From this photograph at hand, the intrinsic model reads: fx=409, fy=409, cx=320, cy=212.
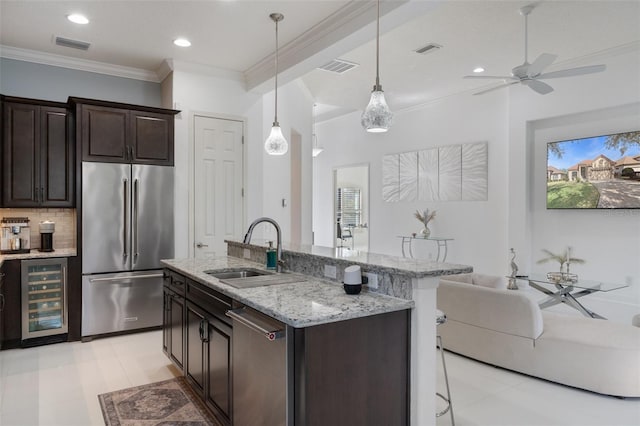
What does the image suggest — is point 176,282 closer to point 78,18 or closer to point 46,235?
point 46,235

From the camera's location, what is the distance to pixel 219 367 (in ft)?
7.96

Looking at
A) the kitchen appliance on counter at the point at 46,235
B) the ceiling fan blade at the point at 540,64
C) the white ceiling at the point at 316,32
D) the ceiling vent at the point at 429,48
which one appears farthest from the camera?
the ceiling vent at the point at 429,48

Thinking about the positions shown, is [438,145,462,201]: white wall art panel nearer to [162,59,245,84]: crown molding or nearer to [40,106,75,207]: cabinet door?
[162,59,245,84]: crown molding

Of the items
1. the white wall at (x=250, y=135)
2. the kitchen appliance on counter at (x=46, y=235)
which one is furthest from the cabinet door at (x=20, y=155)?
the white wall at (x=250, y=135)

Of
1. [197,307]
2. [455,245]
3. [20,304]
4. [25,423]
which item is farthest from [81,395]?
[455,245]

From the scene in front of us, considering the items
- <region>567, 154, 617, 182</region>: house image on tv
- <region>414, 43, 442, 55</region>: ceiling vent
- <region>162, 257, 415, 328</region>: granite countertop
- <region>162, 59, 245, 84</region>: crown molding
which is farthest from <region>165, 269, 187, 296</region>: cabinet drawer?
<region>567, 154, 617, 182</region>: house image on tv

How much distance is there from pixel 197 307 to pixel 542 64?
375cm

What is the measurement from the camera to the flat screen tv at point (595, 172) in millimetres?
4965

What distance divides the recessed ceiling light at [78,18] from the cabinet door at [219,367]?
3025 millimetres

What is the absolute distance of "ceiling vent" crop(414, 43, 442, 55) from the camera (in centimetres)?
468

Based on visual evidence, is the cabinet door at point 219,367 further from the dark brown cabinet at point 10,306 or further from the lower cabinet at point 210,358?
the dark brown cabinet at point 10,306

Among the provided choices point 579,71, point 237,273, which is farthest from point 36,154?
point 579,71

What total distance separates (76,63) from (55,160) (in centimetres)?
125

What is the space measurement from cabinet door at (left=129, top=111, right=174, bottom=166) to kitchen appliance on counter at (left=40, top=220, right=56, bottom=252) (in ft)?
3.61
